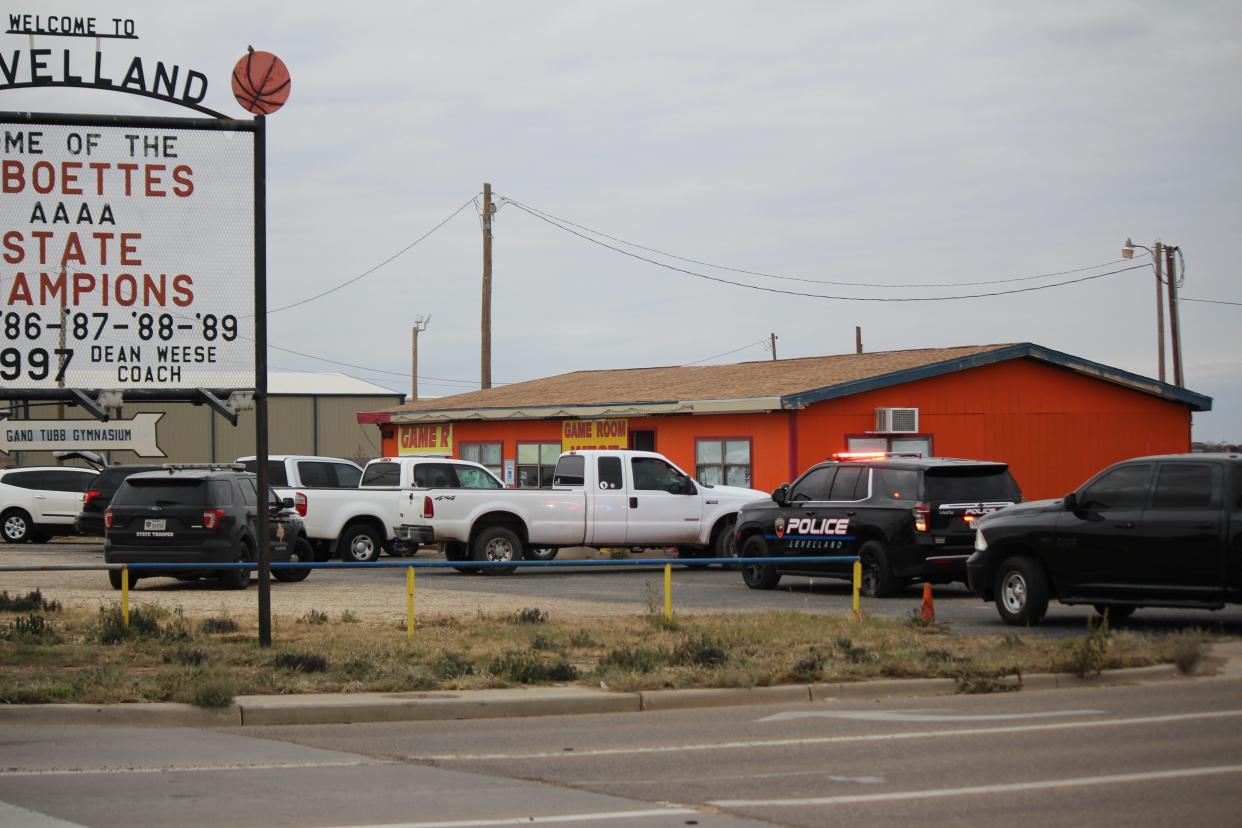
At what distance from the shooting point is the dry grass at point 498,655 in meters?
12.2

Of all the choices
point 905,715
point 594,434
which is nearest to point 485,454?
point 594,434

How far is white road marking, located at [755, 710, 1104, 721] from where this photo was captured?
11203 mm

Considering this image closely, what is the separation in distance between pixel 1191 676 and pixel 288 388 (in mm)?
73036

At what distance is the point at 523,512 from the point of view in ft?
86.3

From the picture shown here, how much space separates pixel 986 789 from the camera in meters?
8.51

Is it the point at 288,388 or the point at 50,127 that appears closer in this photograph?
the point at 50,127

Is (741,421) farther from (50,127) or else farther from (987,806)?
(987,806)

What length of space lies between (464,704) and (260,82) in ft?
20.1

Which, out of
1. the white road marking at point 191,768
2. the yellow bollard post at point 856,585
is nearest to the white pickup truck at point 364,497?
the yellow bollard post at point 856,585

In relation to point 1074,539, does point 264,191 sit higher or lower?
higher

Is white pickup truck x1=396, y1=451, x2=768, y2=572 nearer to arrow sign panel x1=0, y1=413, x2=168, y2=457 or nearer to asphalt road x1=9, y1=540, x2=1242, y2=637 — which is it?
asphalt road x1=9, y1=540, x2=1242, y2=637

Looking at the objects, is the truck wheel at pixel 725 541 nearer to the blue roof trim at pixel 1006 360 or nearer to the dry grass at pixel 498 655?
the blue roof trim at pixel 1006 360

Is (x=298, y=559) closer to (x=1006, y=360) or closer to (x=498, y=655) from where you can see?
(x=498, y=655)

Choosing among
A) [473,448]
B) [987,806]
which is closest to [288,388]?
[473,448]
